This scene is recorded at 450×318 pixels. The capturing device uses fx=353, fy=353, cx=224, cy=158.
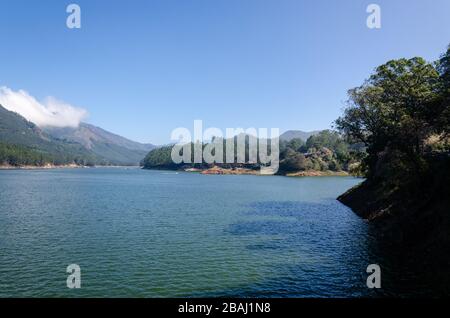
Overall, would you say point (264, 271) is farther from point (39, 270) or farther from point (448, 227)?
point (39, 270)

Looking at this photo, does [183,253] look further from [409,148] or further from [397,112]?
[397,112]

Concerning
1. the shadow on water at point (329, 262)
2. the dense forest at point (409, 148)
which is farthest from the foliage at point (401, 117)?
the shadow on water at point (329, 262)

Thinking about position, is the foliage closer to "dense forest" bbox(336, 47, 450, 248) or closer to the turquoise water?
"dense forest" bbox(336, 47, 450, 248)

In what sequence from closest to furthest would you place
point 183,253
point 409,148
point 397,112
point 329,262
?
point 329,262 → point 183,253 → point 409,148 → point 397,112

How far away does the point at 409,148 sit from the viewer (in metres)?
49.6

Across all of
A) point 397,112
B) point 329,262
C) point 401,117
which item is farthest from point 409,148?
point 329,262

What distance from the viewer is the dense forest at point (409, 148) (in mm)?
41656

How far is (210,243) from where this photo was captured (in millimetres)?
44594

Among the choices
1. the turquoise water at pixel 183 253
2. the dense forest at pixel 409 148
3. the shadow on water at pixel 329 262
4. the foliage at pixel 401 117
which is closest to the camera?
the shadow on water at pixel 329 262

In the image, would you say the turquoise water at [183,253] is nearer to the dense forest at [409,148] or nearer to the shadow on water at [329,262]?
the shadow on water at [329,262]

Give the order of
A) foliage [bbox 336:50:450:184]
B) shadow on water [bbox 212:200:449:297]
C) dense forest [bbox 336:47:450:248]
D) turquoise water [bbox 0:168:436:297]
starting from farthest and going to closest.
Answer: foliage [bbox 336:50:450:184] → dense forest [bbox 336:47:450:248] → turquoise water [bbox 0:168:436:297] → shadow on water [bbox 212:200:449:297]

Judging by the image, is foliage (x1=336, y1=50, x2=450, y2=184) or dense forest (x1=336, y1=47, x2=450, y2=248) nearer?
dense forest (x1=336, y1=47, x2=450, y2=248)

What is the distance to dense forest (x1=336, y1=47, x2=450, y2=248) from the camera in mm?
41656

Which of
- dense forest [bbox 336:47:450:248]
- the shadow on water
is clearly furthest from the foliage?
the shadow on water
